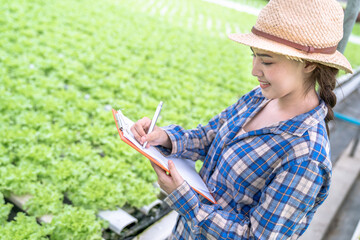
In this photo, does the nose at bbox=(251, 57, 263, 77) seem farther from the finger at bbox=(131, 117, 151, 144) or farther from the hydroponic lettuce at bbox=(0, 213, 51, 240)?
the hydroponic lettuce at bbox=(0, 213, 51, 240)

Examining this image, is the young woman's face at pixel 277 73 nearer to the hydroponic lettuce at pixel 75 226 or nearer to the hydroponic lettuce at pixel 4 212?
the hydroponic lettuce at pixel 75 226

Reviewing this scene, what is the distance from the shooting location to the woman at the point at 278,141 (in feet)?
4.06

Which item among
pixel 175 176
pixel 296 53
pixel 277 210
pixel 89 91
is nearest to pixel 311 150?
pixel 277 210

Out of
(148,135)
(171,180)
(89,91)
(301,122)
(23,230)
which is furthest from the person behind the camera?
(89,91)

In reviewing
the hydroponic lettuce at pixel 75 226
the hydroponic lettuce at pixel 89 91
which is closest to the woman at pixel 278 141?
the hydroponic lettuce at pixel 75 226

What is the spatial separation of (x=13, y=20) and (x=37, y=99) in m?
3.07

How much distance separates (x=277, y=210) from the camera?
1.23m

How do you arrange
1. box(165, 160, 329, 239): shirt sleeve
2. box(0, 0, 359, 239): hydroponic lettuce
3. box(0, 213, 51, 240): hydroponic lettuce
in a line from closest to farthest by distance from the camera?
box(165, 160, 329, 239): shirt sleeve < box(0, 213, 51, 240): hydroponic lettuce < box(0, 0, 359, 239): hydroponic lettuce

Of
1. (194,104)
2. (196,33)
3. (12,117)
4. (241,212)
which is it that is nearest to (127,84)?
(194,104)

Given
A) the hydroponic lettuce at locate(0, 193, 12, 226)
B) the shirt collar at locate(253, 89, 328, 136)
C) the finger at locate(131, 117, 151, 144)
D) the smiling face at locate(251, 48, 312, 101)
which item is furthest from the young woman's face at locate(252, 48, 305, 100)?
the hydroponic lettuce at locate(0, 193, 12, 226)

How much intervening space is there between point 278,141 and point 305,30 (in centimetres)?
41

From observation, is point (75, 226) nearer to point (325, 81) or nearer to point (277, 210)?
point (277, 210)

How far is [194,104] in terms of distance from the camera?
5.00 m

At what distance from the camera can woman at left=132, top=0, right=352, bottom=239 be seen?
1.24 metres
